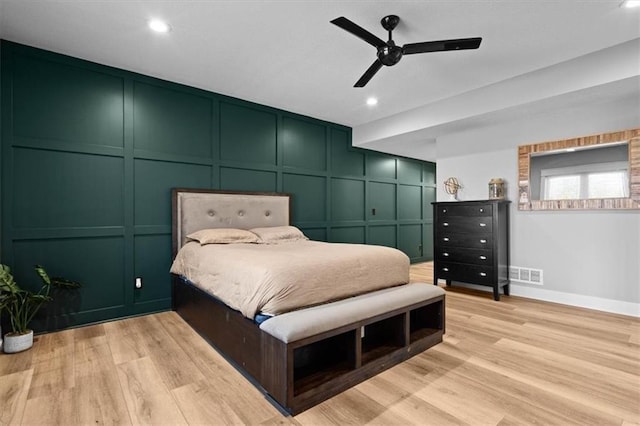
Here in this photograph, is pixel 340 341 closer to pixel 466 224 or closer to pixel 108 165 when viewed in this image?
pixel 466 224

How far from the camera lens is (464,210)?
13.4 ft

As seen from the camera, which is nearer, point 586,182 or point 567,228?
point 586,182

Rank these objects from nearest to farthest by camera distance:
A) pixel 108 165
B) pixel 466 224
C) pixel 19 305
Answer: pixel 19 305, pixel 108 165, pixel 466 224

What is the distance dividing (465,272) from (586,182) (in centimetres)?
169

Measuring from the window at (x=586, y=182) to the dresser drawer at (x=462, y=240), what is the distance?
2.87 feet

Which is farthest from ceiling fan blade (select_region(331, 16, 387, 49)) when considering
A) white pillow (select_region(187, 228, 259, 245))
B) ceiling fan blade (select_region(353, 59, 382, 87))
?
white pillow (select_region(187, 228, 259, 245))

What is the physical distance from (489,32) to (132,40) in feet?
10.0

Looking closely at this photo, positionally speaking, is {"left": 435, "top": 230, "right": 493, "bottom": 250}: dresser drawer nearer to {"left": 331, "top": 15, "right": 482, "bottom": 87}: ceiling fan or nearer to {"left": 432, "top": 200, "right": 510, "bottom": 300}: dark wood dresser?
{"left": 432, "top": 200, "right": 510, "bottom": 300}: dark wood dresser

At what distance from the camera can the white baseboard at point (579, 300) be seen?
3.21 meters

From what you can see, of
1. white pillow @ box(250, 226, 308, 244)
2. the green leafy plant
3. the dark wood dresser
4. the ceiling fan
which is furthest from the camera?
the dark wood dresser

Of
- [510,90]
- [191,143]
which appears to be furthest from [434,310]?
[191,143]

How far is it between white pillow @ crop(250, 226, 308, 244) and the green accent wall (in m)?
0.73

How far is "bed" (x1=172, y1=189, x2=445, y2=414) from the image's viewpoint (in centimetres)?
175

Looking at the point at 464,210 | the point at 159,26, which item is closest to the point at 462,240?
the point at 464,210
